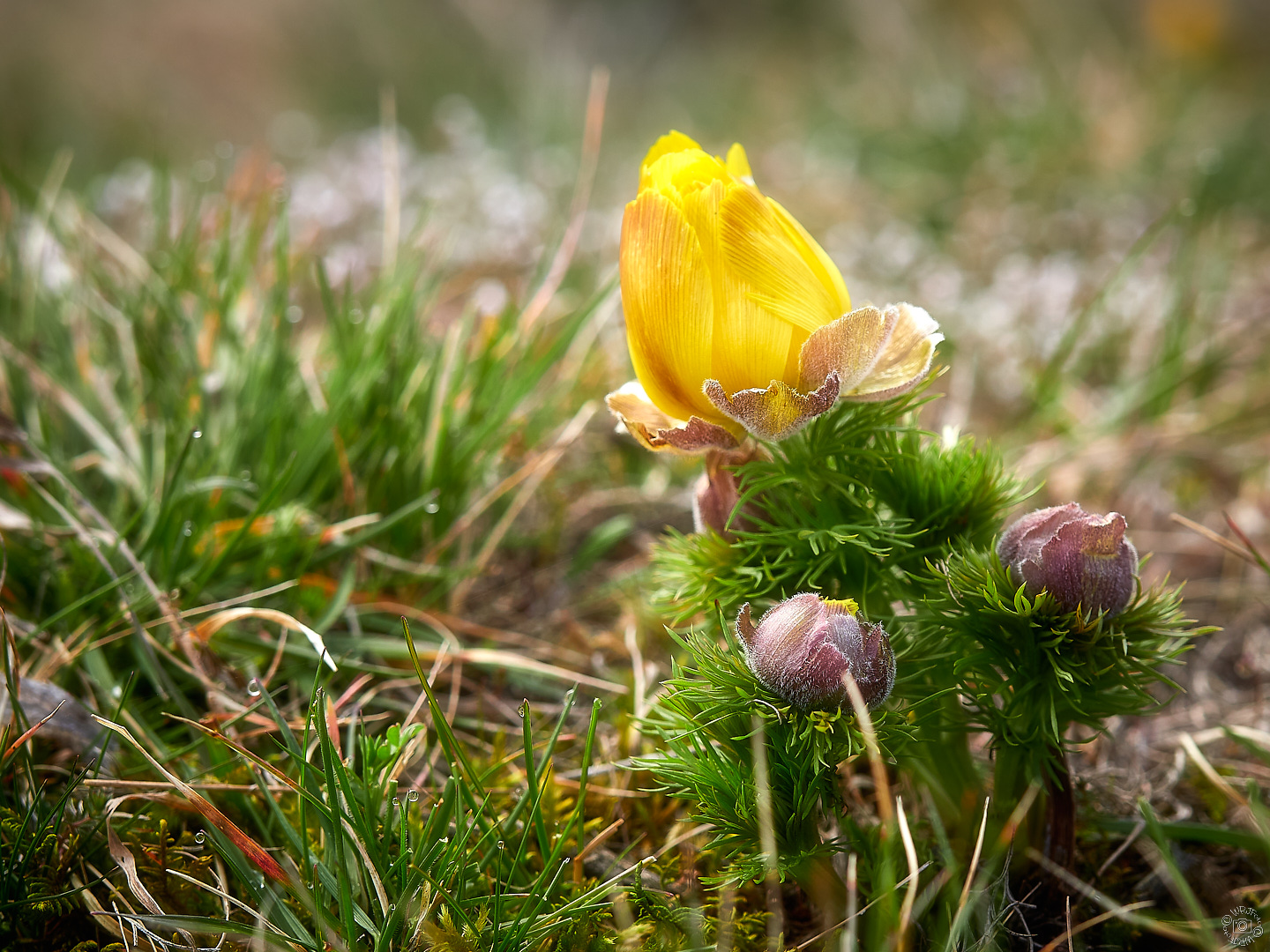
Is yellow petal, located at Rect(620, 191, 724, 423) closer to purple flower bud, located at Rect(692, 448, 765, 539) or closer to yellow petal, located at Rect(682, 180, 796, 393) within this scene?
yellow petal, located at Rect(682, 180, 796, 393)

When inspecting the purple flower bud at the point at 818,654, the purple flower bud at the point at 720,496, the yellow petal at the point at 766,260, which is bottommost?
the purple flower bud at the point at 818,654

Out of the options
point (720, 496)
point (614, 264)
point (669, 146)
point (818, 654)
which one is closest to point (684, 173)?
point (669, 146)

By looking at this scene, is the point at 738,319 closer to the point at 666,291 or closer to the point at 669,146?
the point at 666,291

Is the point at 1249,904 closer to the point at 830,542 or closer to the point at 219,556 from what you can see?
the point at 830,542

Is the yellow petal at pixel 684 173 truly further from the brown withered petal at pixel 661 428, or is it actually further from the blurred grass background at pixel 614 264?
the blurred grass background at pixel 614 264

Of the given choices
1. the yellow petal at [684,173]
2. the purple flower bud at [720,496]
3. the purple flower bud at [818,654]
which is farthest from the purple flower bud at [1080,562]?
the yellow petal at [684,173]
